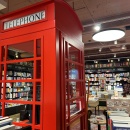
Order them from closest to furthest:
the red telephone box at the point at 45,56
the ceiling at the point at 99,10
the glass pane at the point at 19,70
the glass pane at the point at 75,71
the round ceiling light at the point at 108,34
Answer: the red telephone box at the point at 45,56 < the glass pane at the point at 75,71 < the round ceiling light at the point at 108,34 < the ceiling at the point at 99,10 < the glass pane at the point at 19,70

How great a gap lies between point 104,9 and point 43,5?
10.5ft

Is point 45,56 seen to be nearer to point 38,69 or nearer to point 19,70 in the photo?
point 38,69

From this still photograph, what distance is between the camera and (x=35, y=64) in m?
1.03

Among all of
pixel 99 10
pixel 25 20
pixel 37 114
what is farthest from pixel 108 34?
pixel 37 114

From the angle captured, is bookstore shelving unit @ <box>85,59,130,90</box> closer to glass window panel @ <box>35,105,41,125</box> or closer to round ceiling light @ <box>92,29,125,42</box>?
round ceiling light @ <box>92,29,125,42</box>

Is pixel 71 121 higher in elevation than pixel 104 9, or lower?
lower

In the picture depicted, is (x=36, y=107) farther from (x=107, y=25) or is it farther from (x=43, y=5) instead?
(x=107, y=25)

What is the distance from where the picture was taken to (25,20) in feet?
3.71

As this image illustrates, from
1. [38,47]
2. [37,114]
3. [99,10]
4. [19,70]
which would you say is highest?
[99,10]

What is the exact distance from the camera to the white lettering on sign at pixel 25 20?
1071 millimetres

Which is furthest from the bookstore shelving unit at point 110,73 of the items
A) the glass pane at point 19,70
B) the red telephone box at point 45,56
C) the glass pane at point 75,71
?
the red telephone box at point 45,56

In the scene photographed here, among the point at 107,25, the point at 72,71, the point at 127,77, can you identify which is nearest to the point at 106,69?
the point at 127,77

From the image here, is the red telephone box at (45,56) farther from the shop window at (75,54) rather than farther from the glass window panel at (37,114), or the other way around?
the shop window at (75,54)

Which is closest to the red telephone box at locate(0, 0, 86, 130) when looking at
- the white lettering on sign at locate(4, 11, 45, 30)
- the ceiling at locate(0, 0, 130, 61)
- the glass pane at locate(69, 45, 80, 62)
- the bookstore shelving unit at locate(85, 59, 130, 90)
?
the white lettering on sign at locate(4, 11, 45, 30)
